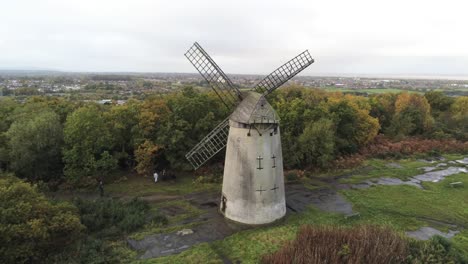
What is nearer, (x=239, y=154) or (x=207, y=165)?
(x=239, y=154)

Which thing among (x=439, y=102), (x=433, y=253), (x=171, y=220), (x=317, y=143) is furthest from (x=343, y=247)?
(x=439, y=102)

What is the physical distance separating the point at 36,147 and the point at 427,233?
89.8ft

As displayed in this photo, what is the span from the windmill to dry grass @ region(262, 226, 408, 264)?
12.9 feet

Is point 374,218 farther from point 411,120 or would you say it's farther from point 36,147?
point 411,120

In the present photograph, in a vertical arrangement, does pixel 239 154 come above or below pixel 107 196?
above

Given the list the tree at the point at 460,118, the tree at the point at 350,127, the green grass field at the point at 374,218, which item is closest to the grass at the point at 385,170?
the green grass field at the point at 374,218

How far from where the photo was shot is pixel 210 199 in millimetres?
20406

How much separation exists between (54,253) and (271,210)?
10.6 metres

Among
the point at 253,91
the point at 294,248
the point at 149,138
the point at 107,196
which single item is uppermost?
the point at 253,91

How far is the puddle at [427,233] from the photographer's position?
15516 millimetres

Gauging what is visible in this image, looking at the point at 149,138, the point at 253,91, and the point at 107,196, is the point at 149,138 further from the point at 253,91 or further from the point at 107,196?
the point at 253,91

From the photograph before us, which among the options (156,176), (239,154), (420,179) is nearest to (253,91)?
(239,154)

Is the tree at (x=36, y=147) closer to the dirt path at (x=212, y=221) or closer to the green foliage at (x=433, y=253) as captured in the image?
the dirt path at (x=212, y=221)

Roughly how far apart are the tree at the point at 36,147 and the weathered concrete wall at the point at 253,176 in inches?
622
